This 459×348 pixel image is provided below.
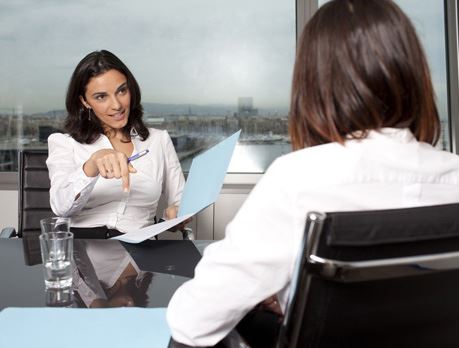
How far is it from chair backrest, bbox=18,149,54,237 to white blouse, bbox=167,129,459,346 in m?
1.59

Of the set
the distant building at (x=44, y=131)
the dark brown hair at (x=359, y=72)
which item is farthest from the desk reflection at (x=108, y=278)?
the distant building at (x=44, y=131)

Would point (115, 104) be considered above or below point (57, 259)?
above

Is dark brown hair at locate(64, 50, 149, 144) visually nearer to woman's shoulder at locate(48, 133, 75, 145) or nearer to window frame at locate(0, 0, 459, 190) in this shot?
woman's shoulder at locate(48, 133, 75, 145)

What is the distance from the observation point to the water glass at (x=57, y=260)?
1.11 meters

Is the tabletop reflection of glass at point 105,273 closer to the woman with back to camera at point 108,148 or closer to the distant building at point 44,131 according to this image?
the woman with back to camera at point 108,148

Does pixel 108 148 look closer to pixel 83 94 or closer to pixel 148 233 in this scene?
pixel 83 94

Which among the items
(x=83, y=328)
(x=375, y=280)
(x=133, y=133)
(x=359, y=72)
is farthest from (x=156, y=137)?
(x=375, y=280)

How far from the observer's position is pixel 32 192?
85.3 inches

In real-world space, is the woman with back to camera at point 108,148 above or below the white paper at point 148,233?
above

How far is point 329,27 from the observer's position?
0.73 m

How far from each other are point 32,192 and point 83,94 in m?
0.47

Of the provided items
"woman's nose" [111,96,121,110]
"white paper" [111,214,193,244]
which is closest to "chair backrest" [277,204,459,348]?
"white paper" [111,214,193,244]

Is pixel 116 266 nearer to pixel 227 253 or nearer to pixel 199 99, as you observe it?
pixel 227 253

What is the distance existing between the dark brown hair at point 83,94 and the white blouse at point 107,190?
0.04 meters
